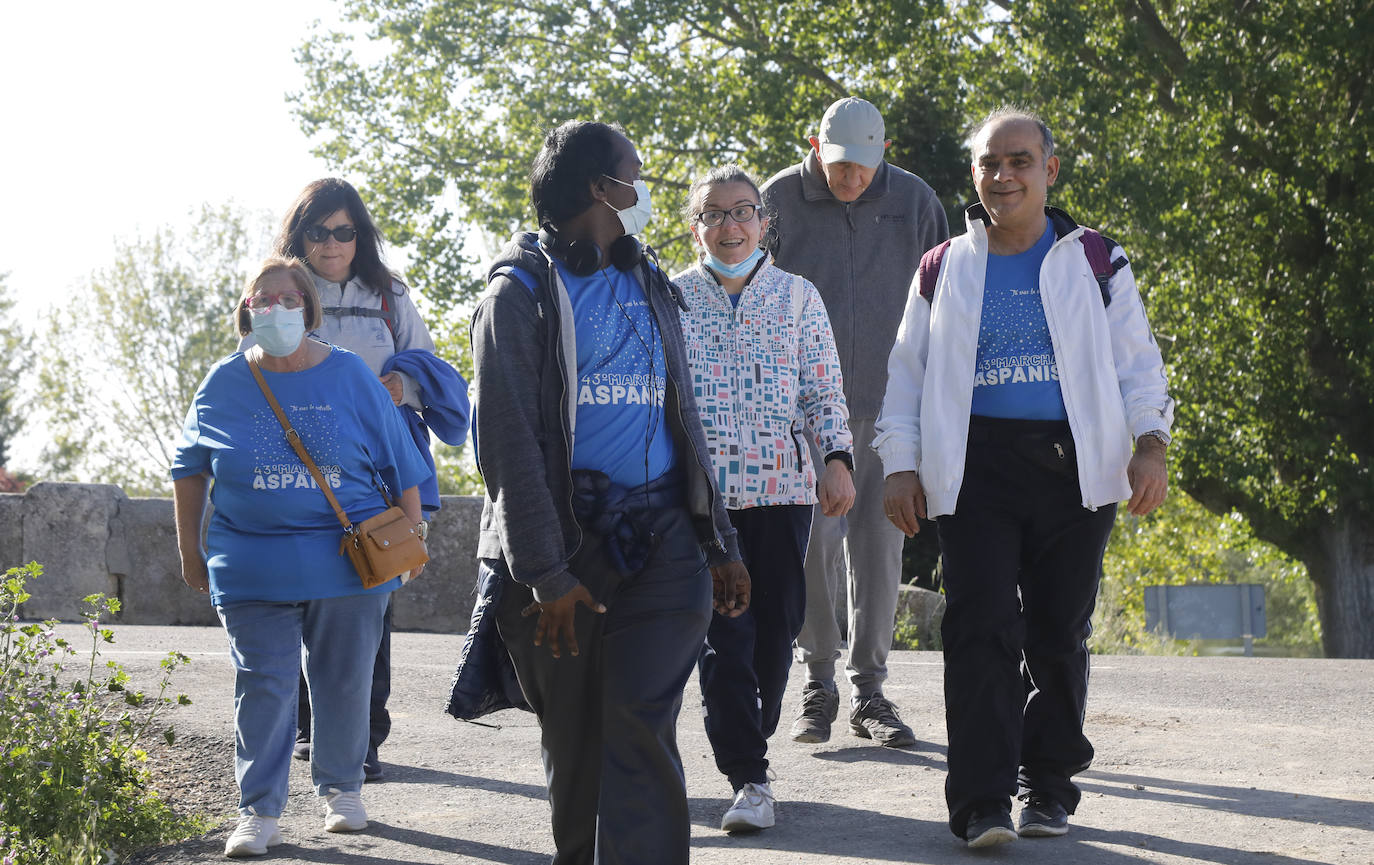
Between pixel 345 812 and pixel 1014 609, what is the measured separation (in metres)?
2.12

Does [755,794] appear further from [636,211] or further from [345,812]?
[636,211]

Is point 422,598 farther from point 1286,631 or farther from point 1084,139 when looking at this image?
point 1286,631

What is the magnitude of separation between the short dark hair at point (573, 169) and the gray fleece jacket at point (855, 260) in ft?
8.61

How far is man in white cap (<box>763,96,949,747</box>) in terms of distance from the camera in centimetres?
584

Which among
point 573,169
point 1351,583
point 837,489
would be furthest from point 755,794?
point 1351,583

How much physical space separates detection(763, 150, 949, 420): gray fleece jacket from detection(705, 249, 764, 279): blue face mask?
3.65 feet

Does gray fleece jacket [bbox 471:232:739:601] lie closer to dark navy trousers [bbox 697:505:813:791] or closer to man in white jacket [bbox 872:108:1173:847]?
man in white jacket [bbox 872:108:1173:847]

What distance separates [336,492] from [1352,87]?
1732cm

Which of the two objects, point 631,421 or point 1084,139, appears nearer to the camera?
point 631,421

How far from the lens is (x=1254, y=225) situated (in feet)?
59.7

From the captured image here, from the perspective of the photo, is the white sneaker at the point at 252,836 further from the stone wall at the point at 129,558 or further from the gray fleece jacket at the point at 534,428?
the stone wall at the point at 129,558

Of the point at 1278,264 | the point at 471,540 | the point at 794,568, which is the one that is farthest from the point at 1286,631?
the point at 794,568

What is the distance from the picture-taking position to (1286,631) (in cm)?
6103

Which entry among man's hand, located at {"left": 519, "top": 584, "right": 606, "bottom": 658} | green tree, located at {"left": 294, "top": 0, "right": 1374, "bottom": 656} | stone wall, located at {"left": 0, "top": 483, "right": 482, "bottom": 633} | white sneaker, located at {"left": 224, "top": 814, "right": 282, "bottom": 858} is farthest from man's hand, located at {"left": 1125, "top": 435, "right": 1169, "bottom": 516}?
green tree, located at {"left": 294, "top": 0, "right": 1374, "bottom": 656}
